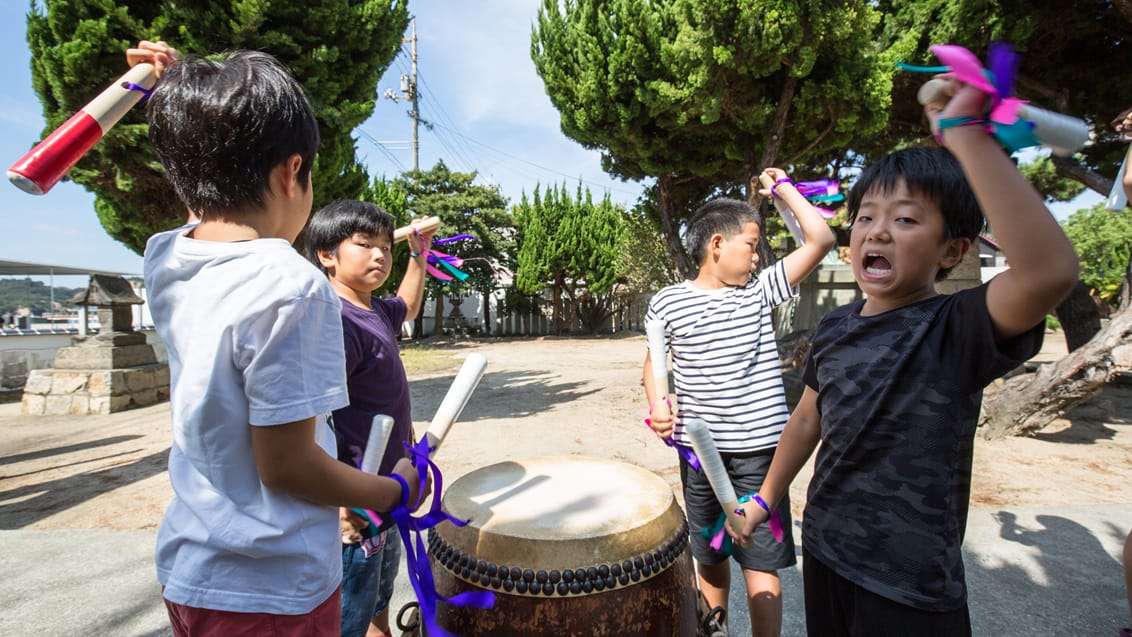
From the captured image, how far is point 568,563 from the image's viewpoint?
116 centimetres

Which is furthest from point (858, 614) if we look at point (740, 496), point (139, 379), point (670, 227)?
point (139, 379)

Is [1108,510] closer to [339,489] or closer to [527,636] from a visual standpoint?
[527,636]

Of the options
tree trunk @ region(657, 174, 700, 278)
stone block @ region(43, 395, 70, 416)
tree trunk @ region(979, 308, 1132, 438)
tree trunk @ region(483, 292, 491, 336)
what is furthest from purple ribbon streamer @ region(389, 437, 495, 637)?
tree trunk @ region(483, 292, 491, 336)

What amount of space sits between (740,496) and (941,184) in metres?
1.15

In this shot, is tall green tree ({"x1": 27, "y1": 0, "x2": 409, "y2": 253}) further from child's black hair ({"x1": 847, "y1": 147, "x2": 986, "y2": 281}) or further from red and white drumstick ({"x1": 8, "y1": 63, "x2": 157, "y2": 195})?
child's black hair ({"x1": 847, "y1": 147, "x2": 986, "y2": 281})

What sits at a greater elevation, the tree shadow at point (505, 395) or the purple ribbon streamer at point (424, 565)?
the purple ribbon streamer at point (424, 565)

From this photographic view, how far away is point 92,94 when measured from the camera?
5.16 m

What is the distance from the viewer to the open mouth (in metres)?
1.17

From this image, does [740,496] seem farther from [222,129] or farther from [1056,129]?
[222,129]

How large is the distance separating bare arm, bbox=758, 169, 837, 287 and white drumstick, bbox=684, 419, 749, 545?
805 millimetres

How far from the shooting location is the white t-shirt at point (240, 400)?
0.85 metres

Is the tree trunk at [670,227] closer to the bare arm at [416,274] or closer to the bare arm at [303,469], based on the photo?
the bare arm at [416,274]

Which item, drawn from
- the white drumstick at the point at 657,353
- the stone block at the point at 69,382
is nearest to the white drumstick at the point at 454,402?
the white drumstick at the point at 657,353

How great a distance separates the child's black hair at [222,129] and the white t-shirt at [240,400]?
96 mm
